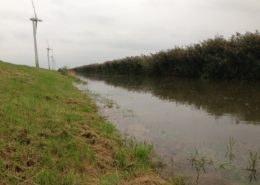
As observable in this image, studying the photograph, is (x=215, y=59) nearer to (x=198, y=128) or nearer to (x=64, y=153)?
(x=198, y=128)

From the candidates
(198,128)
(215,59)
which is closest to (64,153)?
(198,128)

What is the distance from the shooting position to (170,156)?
18.1ft

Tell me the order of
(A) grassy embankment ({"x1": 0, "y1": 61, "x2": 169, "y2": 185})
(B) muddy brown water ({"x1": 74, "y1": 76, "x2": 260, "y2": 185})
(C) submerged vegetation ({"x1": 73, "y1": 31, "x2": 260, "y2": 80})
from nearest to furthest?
(A) grassy embankment ({"x1": 0, "y1": 61, "x2": 169, "y2": 185}) → (B) muddy brown water ({"x1": 74, "y1": 76, "x2": 260, "y2": 185}) → (C) submerged vegetation ({"x1": 73, "y1": 31, "x2": 260, "y2": 80})

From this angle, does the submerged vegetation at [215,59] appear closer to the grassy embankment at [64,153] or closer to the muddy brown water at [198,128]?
the muddy brown water at [198,128]

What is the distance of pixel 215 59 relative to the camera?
22844mm

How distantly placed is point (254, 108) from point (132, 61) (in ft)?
104

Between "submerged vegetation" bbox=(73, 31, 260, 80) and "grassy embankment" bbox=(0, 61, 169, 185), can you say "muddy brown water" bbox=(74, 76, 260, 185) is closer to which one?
"grassy embankment" bbox=(0, 61, 169, 185)

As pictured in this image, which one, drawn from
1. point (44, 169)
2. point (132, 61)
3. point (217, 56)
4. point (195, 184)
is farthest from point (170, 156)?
point (132, 61)

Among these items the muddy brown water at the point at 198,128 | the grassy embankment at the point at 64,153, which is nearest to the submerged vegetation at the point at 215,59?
the muddy brown water at the point at 198,128

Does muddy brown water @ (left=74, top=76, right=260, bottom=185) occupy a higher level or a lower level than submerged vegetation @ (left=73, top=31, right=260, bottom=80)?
lower

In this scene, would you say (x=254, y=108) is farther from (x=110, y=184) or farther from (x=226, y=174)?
Answer: (x=110, y=184)

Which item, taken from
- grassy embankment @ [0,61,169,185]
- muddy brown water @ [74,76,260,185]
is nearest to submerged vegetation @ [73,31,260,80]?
muddy brown water @ [74,76,260,185]

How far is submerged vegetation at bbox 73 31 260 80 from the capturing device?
811 inches

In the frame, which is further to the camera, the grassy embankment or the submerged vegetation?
the submerged vegetation
